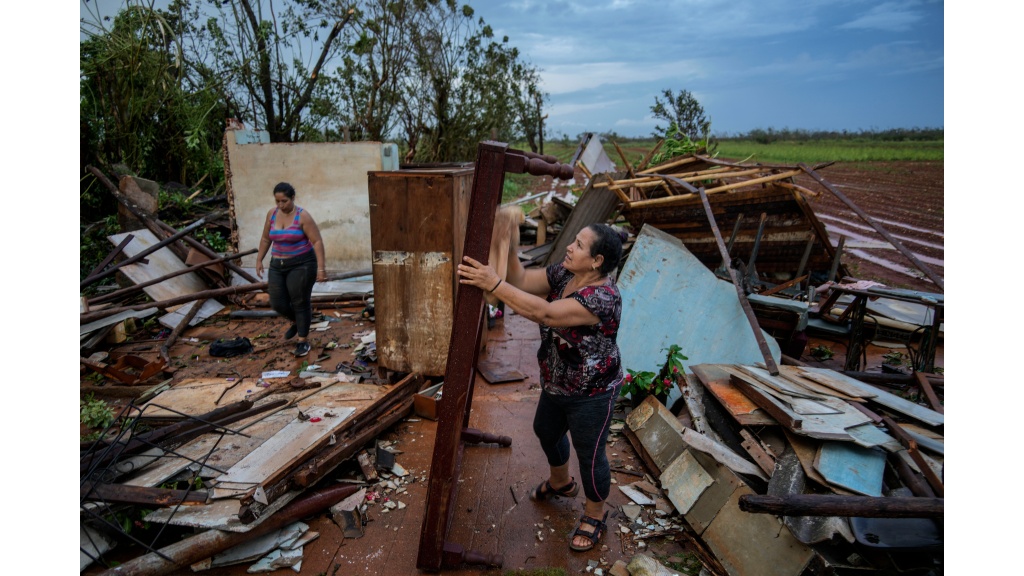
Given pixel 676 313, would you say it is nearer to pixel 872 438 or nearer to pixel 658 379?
pixel 658 379

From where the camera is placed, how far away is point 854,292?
5.52 metres

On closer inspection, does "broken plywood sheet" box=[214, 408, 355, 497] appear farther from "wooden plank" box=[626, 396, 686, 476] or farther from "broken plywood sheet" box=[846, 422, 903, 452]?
"broken plywood sheet" box=[846, 422, 903, 452]

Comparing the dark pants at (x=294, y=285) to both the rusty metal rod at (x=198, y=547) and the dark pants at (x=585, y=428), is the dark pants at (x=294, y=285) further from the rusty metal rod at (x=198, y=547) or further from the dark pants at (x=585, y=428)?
the dark pants at (x=585, y=428)

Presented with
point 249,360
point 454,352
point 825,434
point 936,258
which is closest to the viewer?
point 454,352

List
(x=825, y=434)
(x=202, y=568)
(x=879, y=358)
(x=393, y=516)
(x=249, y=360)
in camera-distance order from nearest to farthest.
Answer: (x=202, y=568) < (x=825, y=434) < (x=393, y=516) < (x=249, y=360) < (x=879, y=358)

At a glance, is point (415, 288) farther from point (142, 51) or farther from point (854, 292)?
point (142, 51)

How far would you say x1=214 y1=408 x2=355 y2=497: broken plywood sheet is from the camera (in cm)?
326

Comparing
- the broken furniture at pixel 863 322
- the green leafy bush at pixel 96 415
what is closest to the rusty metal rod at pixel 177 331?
the green leafy bush at pixel 96 415

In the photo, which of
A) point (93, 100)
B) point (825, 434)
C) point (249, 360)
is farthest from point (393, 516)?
point (93, 100)

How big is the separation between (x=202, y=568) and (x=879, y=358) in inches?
281

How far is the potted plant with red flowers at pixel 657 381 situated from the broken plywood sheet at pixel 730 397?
6.0 inches

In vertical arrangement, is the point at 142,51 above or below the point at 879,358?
above

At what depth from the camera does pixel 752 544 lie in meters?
2.98

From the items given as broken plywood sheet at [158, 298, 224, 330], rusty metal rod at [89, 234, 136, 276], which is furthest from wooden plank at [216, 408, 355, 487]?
rusty metal rod at [89, 234, 136, 276]
